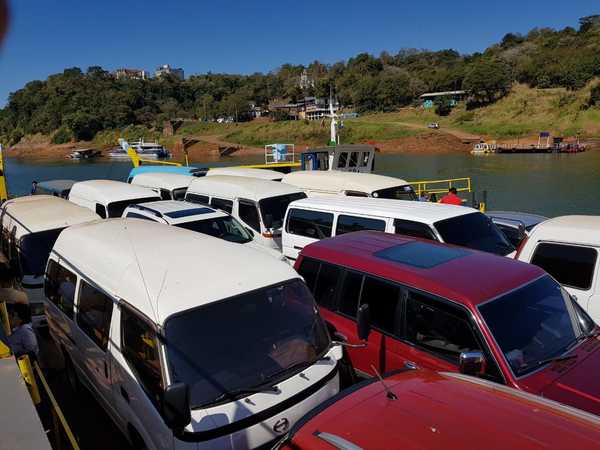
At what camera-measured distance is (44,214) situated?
8094mm

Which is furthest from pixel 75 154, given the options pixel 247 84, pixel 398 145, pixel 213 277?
pixel 213 277

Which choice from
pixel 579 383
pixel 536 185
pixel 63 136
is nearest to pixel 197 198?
pixel 579 383

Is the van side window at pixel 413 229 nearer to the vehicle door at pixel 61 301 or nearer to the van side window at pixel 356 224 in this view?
the van side window at pixel 356 224

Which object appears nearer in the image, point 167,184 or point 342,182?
point 342,182

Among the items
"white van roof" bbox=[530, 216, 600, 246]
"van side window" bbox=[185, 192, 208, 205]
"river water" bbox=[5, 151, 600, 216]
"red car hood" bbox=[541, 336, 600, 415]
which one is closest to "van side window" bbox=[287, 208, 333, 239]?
"white van roof" bbox=[530, 216, 600, 246]

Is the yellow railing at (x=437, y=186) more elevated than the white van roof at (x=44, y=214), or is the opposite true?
the white van roof at (x=44, y=214)

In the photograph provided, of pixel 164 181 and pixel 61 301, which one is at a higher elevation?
pixel 164 181

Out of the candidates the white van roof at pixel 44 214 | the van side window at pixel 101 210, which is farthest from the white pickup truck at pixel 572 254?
the van side window at pixel 101 210

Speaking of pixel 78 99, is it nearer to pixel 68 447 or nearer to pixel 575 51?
pixel 575 51

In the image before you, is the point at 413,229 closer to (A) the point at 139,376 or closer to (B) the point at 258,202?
(B) the point at 258,202

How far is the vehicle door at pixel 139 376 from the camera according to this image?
11.0 feet

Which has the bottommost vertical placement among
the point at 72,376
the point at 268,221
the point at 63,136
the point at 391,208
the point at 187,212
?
the point at 72,376

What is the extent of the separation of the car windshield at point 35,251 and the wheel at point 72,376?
2139 mm

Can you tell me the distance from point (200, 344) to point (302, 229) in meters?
5.04
